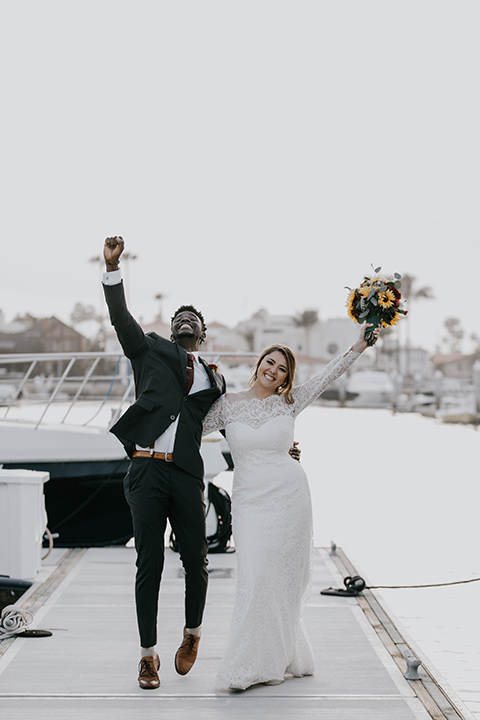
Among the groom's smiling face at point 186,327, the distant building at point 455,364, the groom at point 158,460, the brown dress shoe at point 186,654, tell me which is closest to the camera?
the groom at point 158,460

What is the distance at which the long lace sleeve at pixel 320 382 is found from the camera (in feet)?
14.5

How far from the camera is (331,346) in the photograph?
379 feet

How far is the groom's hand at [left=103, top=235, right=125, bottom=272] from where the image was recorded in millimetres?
4020

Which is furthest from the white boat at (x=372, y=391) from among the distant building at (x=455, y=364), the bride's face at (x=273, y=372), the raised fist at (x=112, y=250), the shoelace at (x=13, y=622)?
the distant building at (x=455, y=364)

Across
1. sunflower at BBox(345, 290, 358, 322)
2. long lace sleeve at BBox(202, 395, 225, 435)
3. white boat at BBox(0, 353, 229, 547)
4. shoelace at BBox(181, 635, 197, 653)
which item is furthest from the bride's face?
white boat at BBox(0, 353, 229, 547)

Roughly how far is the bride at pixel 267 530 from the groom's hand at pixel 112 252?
0.87 m

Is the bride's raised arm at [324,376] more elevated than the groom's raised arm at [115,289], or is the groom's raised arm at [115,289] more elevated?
the groom's raised arm at [115,289]

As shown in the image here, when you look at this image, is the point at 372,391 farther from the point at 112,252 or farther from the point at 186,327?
the point at 112,252

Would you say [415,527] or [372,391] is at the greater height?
→ [415,527]

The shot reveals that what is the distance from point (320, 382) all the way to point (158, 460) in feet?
2.95

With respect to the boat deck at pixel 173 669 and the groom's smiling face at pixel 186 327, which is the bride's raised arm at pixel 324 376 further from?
the boat deck at pixel 173 669

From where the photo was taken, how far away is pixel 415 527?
1147 cm

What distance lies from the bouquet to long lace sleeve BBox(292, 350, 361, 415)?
0.14 meters

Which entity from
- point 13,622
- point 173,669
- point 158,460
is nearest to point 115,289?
point 158,460
